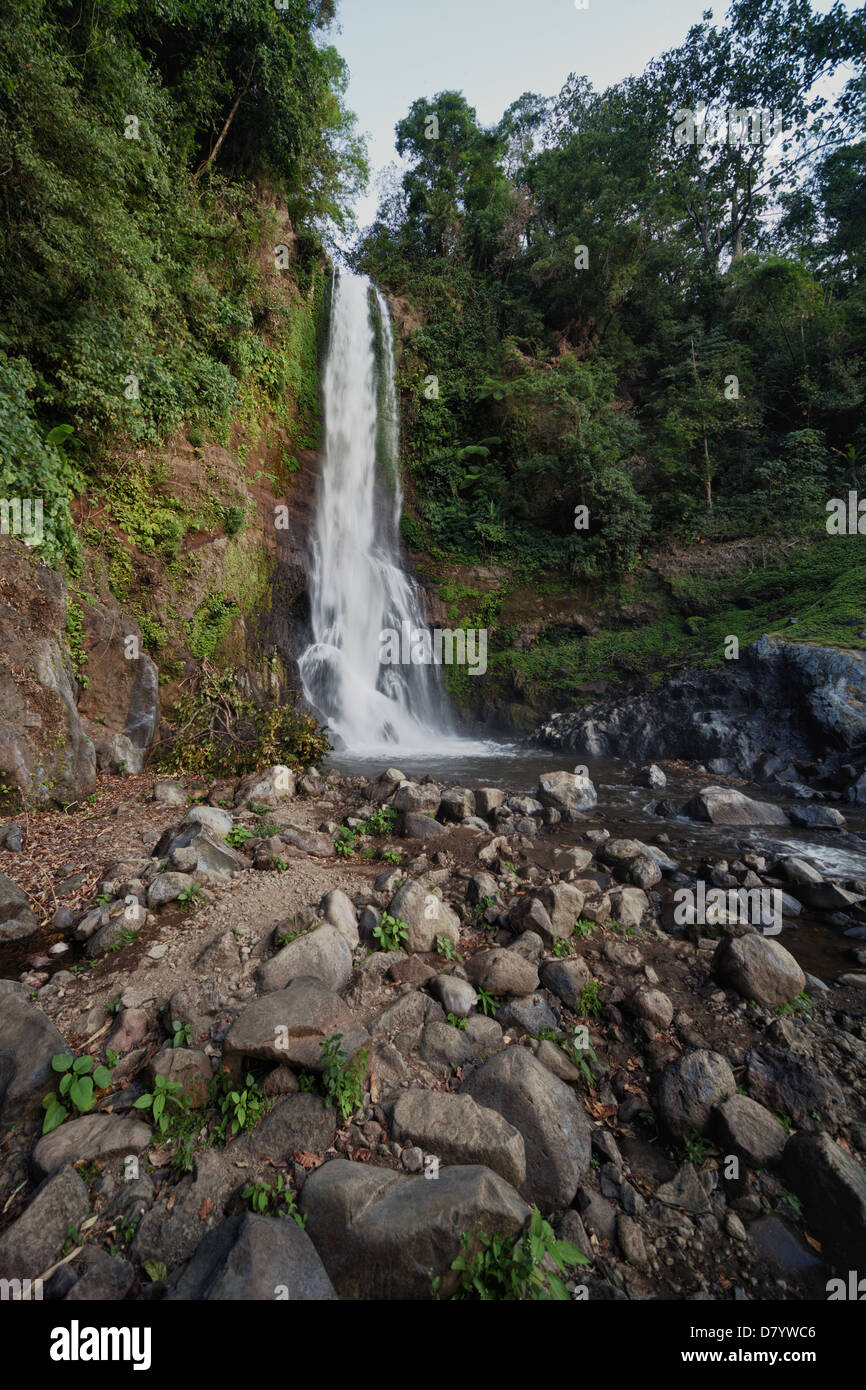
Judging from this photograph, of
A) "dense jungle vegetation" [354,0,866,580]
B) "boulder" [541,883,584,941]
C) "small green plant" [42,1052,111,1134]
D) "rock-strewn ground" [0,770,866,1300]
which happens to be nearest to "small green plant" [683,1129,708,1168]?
"rock-strewn ground" [0,770,866,1300]

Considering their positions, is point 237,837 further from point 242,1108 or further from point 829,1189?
point 829,1189

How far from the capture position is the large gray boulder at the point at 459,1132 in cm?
226

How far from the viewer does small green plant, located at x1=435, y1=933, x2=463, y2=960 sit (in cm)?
372

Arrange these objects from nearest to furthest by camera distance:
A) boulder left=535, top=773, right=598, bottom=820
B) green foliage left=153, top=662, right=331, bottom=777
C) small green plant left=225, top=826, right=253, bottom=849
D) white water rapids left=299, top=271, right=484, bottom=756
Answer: small green plant left=225, top=826, right=253, bottom=849 → green foliage left=153, top=662, right=331, bottom=777 → boulder left=535, top=773, right=598, bottom=820 → white water rapids left=299, top=271, right=484, bottom=756

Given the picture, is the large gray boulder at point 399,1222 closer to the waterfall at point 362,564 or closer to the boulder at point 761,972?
the boulder at point 761,972

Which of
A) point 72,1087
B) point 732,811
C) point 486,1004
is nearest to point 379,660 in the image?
point 732,811

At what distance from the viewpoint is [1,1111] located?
90.7 inches

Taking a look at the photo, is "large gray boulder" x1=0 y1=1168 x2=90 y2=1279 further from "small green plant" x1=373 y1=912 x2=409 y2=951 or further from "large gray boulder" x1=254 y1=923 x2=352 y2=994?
"small green plant" x1=373 y1=912 x2=409 y2=951

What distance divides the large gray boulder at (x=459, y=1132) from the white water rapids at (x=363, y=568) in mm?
9316

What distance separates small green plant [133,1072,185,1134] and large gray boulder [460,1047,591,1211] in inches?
54.6

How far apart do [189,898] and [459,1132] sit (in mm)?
2571

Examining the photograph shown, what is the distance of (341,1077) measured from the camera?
98.2 inches

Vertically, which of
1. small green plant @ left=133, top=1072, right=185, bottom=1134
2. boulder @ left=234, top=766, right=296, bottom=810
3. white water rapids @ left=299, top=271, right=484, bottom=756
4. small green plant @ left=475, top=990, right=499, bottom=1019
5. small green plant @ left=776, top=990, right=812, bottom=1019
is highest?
white water rapids @ left=299, top=271, right=484, bottom=756
